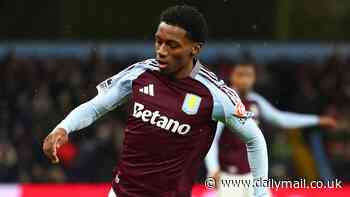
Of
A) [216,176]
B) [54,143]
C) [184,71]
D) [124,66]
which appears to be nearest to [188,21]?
[184,71]

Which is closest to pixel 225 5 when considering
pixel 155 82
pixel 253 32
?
pixel 253 32

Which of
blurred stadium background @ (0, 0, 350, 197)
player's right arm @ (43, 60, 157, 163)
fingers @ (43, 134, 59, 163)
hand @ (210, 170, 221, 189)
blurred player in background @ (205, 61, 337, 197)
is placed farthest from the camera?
blurred stadium background @ (0, 0, 350, 197)

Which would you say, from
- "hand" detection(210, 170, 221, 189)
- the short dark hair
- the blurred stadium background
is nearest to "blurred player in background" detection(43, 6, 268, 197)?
the short dark hair

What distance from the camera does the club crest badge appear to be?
543 centimetres

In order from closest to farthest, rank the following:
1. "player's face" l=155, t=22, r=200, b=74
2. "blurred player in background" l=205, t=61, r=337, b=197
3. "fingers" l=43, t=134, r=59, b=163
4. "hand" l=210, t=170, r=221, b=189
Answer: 1. "fingers" l=43, t=134, r=59, b=163
2. "player's face" l=155, t=22, r=200, b=74
3. "hand" l=210, t=170, r=221, b=189
4. "blurred player in background" l=205, t=61, r=337, b=197

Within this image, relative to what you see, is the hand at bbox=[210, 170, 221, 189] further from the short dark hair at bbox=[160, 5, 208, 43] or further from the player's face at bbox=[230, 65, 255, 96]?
the short dark hair at bbox=[160, 5, 208, 43]

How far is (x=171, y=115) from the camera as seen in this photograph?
5.39 meters

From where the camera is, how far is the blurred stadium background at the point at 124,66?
38.2ft

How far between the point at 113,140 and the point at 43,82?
3.60 ft

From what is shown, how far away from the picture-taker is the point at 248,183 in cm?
859

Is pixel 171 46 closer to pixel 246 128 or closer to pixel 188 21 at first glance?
pixel 188 21

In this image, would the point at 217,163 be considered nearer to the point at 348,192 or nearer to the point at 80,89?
the point at 348,192

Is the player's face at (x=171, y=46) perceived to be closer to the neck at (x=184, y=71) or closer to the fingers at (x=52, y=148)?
the neck at (x=184, y=71)

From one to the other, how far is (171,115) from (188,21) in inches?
19.7
